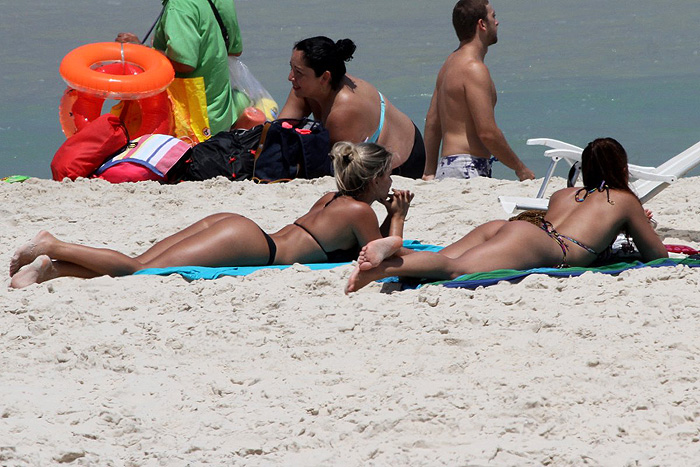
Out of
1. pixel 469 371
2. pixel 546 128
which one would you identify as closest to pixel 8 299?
pixel 469 371

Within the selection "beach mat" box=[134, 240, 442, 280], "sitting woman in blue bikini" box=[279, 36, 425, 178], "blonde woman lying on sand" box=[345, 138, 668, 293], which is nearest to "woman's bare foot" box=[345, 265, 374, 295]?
"blonde woman lying on sand" box=[345, 138, 668, 293]

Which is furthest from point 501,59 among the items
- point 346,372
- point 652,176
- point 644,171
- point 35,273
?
point 346,372

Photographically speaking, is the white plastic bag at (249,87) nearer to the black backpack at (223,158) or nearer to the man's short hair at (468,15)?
the black backpack at (223,158)

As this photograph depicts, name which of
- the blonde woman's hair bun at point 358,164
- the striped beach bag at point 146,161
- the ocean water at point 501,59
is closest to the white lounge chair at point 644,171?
the blonde woman's hair bun at point 358,164

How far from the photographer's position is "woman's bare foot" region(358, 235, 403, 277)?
148 inches

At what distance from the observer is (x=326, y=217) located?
4.41 m

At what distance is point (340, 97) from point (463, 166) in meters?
0.99

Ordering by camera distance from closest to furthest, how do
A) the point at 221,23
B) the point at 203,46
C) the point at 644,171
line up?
the point at 644,171 < the point at 203,46 < the point at 221,23

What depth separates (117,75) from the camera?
7273 mm

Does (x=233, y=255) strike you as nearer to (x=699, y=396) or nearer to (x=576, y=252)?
(x=576, y=252)

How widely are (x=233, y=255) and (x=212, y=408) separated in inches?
57.9

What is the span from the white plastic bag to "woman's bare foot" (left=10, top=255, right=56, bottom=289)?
13.9 feet

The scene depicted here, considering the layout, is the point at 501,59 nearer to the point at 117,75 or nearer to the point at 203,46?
the point at 203,46

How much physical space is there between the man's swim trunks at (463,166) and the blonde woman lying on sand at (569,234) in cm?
211
